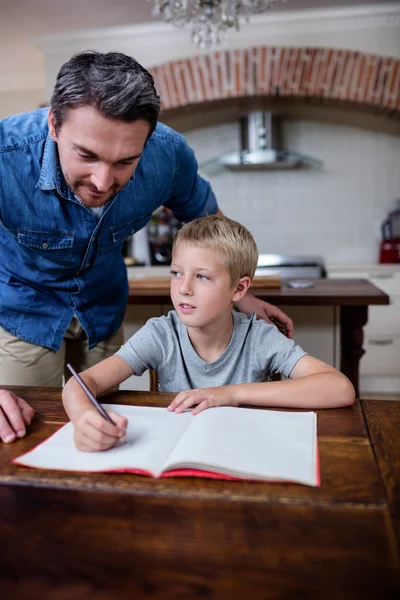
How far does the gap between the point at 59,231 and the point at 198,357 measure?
0.49 meters

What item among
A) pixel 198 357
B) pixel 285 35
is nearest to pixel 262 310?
pixel 198 357

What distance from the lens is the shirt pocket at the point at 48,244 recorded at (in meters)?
1.44

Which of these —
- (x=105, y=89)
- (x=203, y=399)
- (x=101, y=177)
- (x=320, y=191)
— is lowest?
(x=320, y=191)

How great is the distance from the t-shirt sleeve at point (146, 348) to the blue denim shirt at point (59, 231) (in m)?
0.29

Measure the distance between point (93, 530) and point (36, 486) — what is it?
0.50 feet

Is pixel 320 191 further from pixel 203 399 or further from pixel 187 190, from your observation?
pixel 203 399

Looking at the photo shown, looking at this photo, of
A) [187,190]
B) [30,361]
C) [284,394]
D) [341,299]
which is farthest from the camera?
[341,299]

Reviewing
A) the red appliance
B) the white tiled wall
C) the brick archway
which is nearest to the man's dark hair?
the brick archway

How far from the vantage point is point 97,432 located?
2.84 ft

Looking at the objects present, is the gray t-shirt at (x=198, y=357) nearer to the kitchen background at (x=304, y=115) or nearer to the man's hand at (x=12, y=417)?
the man's hand at (x=12, y=417)

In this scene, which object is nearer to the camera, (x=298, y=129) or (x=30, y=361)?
(x=30, y=361)

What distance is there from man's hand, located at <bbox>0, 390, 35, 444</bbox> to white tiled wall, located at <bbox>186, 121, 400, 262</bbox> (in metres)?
4.03

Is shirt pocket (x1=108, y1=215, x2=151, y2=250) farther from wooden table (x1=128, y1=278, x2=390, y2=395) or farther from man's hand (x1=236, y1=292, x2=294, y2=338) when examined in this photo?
wooden table (x1=128, y1=278, x2=390, y2=395)

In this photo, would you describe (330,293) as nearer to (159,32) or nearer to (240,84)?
(240,84)
